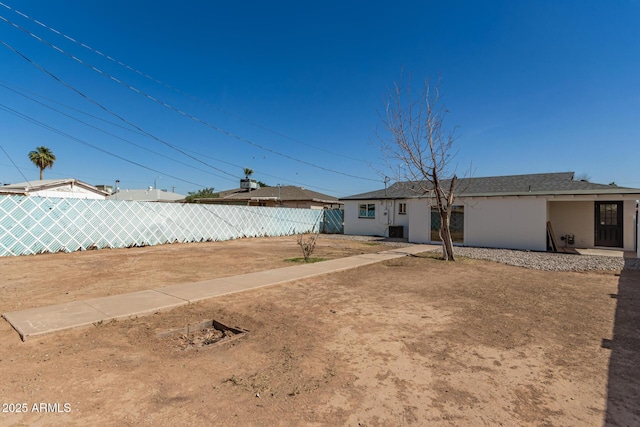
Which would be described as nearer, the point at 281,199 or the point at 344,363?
the point at 344,363

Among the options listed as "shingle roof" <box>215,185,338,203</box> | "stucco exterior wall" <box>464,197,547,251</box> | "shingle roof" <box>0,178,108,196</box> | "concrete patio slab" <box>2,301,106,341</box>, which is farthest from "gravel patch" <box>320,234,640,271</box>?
"shingle roof" <box>0,178,108,196</box>

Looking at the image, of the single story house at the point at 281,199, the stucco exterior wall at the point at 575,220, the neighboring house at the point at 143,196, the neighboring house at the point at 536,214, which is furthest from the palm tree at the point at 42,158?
the stucco exterior wall at the point at 575,220

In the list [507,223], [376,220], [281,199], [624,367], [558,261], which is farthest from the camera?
[281,199]

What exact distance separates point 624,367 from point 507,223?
12973mm

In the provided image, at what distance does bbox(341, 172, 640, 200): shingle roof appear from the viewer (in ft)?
44.5

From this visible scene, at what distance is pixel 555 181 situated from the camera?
16.2 metres

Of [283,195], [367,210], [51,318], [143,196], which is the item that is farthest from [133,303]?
[143,196]

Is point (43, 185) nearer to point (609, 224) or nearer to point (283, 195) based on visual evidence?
point (283, 195)

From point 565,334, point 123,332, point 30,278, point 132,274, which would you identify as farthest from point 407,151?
point 30,278

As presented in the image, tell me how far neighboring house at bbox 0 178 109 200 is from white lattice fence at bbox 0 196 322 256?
Answer: 398 inches

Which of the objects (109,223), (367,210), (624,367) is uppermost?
(367,210)

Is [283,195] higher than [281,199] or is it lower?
higher

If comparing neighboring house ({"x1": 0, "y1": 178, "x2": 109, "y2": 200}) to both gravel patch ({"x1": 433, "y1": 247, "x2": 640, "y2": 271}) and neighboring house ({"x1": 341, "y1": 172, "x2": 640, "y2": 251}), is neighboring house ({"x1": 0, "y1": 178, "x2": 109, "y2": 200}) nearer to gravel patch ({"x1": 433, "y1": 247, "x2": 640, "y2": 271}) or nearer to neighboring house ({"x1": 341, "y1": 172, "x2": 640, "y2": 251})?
neighboring house ({"x1": 341, "y1": 172, "x2": 640, "y2": 251})

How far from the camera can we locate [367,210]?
23.3 metres
